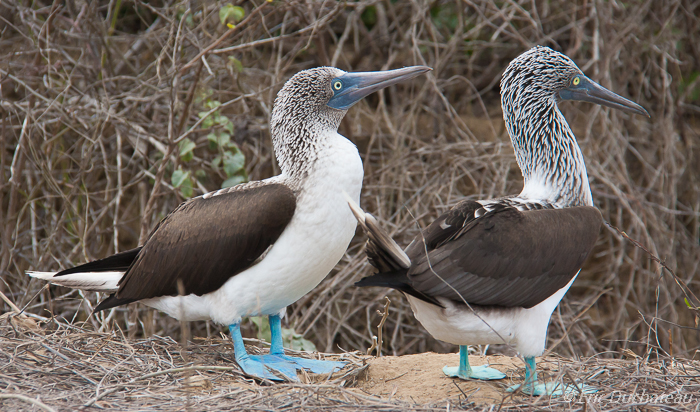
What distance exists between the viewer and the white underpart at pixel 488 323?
3012mm

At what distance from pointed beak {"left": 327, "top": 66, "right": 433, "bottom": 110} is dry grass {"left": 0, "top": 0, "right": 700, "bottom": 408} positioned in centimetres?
113

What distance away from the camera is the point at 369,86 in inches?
144

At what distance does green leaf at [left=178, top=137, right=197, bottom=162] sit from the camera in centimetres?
465

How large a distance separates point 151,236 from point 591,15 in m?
4.04

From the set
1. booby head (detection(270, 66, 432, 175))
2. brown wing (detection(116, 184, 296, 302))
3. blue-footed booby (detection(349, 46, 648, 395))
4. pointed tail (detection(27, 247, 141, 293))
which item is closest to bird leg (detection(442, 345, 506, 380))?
blue-footed booby (detection(349, 46, 648, 395))

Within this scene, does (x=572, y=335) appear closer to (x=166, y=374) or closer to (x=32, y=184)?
(x=166, y=374)

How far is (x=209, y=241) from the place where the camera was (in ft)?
11.2

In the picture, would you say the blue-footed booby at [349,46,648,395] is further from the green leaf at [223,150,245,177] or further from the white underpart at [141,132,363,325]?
the green leaf at [223,150,245,177]

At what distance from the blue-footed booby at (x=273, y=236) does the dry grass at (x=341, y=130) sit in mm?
925

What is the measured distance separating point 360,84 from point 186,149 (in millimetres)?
1582

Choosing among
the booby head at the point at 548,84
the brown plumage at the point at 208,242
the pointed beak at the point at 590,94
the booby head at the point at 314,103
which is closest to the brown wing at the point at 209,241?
the brown plumage at the point at 208,242

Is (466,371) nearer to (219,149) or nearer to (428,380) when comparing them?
(428,380)

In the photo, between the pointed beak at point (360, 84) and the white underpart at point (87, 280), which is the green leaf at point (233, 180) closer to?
the white underpart at point (87, 280)

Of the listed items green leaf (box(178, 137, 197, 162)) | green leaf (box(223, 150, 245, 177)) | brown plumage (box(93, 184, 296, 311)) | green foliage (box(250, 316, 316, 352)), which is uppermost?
green leaf (box(178, 137, 197, 162))
